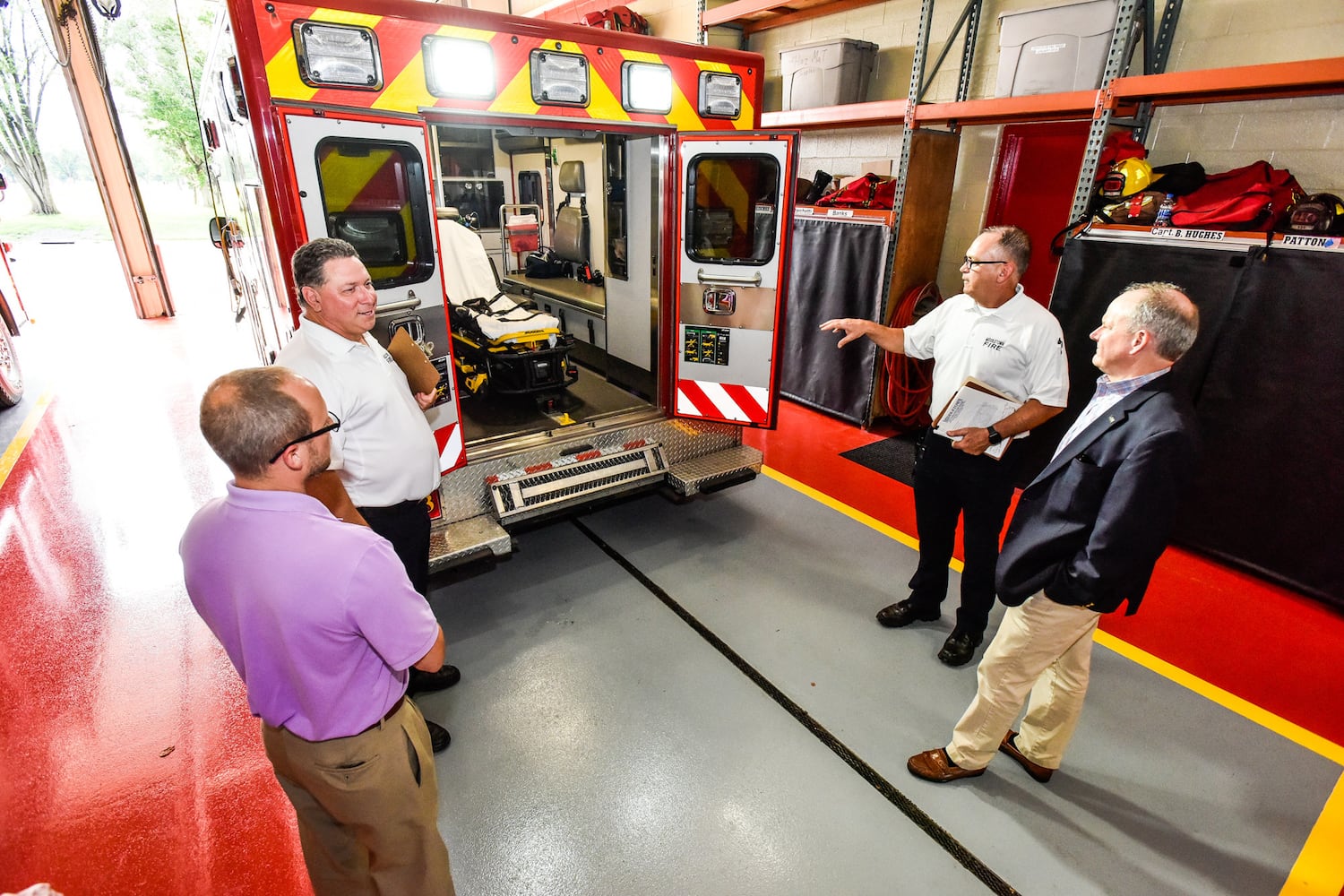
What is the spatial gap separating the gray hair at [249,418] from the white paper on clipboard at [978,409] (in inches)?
100

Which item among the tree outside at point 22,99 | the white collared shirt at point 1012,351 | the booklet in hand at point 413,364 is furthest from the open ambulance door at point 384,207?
the tree outside at point 22,99

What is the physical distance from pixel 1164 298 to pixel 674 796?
2.44 meters

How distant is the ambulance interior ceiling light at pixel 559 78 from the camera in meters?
3.21

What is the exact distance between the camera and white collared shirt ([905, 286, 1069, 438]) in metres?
2.75

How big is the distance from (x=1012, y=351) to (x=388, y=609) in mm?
2655

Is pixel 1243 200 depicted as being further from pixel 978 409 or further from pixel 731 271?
pixel 731 271

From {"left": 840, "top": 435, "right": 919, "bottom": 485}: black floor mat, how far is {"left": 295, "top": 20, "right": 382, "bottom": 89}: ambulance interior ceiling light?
4460 mm

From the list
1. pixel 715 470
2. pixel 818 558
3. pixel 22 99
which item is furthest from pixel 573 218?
pixel 22 99

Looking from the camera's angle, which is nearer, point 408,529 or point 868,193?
point 408,529

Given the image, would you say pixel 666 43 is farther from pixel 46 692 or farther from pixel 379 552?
pixel 46 692

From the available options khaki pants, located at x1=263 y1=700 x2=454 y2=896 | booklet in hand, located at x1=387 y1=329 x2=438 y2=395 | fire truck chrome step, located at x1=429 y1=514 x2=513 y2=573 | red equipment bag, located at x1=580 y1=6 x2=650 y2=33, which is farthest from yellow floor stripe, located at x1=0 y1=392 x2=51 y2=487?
red equipment bag, located at x1=580 y1=6 x2=650 y2=33

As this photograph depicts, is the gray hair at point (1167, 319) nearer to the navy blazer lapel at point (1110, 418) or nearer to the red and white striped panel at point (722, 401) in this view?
the navy blazer lapel at point (1110, 418)

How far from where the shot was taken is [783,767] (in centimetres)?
264

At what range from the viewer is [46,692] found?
9.87ft
